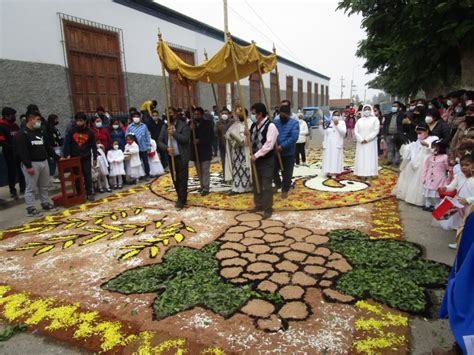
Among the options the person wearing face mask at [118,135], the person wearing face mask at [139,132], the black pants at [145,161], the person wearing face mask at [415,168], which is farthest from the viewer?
the black pants at [145,161]

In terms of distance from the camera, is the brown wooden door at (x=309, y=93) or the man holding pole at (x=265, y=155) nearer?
the man holding pole at (x=265, y=155)

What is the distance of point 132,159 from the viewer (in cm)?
784

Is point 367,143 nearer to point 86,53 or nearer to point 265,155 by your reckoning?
point 265,155

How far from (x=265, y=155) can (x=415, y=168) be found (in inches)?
97.9

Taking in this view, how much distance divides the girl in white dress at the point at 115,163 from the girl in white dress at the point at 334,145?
453 cm

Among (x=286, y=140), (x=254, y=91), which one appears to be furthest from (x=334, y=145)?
(x=254, y=91)

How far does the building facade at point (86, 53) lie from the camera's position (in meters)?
7.79

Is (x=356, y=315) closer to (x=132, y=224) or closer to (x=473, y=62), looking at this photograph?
(x=132, y=224)

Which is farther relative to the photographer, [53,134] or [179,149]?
[53,134]

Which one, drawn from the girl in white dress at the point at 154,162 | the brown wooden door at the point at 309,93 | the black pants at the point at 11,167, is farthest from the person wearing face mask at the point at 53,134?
the brown wooden door at the point at 309,93

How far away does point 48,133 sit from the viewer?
24.1ft

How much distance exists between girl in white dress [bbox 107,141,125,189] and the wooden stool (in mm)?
966

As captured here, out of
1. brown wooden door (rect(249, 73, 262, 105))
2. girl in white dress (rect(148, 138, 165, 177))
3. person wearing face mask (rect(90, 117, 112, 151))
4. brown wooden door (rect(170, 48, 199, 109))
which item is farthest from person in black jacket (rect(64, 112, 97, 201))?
brown wooden door (rect(249, 73, 262, 105))

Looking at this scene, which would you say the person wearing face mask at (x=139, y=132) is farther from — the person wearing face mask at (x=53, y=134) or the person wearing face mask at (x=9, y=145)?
the person wearing face mask at (x=9, y=145)
